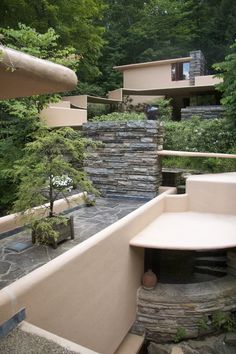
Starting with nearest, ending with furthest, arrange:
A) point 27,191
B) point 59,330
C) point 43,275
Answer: point 43,275
point 59,330
point 27,191

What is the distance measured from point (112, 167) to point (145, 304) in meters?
3.72

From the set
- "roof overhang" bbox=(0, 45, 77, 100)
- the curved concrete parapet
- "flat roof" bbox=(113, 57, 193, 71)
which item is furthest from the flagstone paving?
"flat roof" bbox=(113, 57, 193, 71)

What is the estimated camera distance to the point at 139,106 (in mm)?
20969

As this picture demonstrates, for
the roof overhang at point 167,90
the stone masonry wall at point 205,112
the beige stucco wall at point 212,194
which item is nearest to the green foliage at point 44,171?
the beige stucco wall at point 212,194

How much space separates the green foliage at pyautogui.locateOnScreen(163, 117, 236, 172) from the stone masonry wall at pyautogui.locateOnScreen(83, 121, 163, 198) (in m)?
3.07

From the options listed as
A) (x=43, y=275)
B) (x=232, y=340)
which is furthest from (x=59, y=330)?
(x=232, y=340)

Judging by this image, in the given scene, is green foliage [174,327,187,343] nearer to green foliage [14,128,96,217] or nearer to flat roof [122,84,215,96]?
green foliage [14,128,96,217]

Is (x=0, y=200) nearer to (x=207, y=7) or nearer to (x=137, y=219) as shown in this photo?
(x=137, y=219)

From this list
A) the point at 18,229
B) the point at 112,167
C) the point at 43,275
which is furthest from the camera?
the point at 112,167

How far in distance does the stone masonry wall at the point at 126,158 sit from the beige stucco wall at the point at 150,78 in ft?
43.7

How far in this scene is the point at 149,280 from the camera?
6543mm

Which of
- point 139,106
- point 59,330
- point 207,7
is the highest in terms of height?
point 207,7

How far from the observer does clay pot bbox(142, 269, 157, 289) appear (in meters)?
6.55

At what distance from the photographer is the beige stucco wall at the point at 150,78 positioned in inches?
827
